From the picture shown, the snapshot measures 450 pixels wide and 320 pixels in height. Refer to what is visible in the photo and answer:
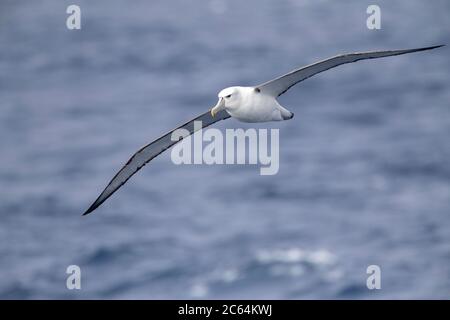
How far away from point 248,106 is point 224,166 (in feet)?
170

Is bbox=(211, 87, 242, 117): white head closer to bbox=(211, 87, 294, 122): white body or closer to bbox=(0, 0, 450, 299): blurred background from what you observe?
bbox=(211, 87, 294, 122): white body

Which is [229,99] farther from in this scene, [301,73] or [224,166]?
[224,166]

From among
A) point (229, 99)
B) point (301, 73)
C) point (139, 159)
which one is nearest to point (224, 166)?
point (139, 159)

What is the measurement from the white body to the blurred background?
30.9 metres

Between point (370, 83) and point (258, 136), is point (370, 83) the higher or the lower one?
the higher one

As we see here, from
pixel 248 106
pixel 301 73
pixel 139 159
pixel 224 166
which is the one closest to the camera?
pixel 248 106

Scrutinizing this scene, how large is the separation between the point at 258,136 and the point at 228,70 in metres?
21.8

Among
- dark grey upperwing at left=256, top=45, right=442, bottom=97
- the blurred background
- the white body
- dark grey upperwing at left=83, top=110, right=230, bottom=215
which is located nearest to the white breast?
the white body

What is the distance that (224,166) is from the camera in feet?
224

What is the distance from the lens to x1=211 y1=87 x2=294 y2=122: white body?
16.3 metres

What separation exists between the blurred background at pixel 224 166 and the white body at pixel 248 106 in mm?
30880
